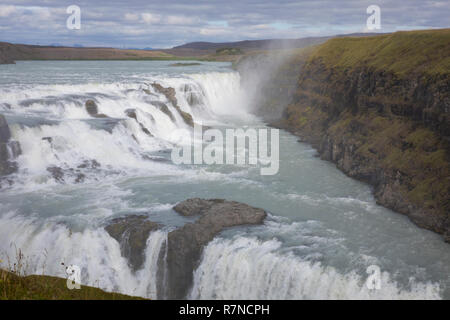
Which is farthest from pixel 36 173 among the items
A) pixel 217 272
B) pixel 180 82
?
pixel 180 82

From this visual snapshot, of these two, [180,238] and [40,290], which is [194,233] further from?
[40,290]

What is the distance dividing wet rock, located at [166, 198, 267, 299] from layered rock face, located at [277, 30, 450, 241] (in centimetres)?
579

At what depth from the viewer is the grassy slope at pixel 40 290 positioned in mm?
6758

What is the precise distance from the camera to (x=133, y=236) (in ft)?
44.1

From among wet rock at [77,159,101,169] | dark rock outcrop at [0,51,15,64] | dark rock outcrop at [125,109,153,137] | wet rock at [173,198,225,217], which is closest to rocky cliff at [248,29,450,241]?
wet rock at [173,198,225,217]

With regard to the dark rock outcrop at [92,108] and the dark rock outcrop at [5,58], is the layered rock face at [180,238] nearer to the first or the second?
the dark rock outcrop at [92,108]

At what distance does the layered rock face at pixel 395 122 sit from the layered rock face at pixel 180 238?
579cm

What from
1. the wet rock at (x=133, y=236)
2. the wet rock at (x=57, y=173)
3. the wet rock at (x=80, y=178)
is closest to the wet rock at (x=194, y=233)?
the wet rock at (x=133, y=236)

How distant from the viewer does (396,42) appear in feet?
76.1

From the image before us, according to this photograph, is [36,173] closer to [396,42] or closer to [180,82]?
[396,42]

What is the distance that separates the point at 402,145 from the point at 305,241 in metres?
7.72

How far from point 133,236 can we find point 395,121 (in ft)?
41.9

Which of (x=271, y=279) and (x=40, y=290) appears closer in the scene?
(x=40, y=290)

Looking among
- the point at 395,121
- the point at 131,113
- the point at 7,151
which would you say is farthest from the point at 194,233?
Result: the point at 131,113
